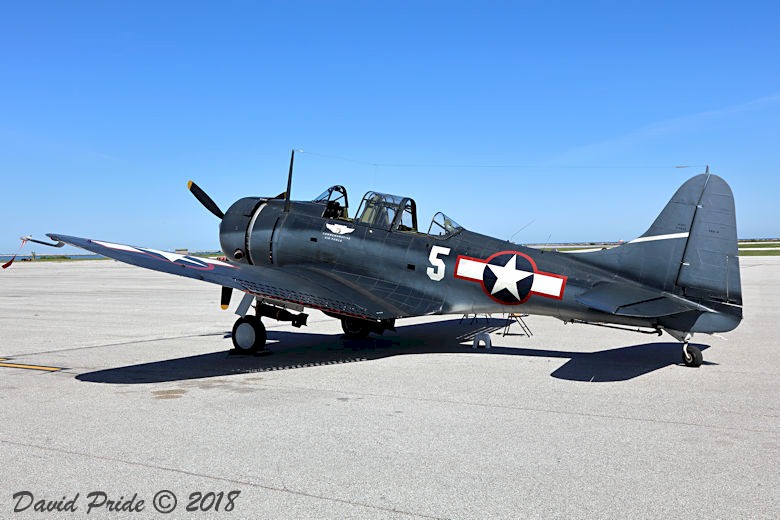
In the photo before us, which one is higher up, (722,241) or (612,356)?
(722,241)

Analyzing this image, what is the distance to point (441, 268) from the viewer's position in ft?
33.4

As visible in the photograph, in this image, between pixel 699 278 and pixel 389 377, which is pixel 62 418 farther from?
pixel 699 278

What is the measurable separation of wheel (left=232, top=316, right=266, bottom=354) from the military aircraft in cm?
2

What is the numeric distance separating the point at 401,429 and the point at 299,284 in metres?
4.97

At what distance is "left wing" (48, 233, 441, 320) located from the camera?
9211mm

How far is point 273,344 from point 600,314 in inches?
239

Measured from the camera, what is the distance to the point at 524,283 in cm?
935

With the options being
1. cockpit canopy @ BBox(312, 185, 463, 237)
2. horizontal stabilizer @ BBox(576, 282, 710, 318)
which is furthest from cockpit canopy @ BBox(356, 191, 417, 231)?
horizontal stabilizer @ BBox(576, 282, 710, 318)

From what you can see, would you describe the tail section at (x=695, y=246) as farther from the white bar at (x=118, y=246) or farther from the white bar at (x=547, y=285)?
the white bar at (x=118, y=246)

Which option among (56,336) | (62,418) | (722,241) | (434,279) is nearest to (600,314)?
(722,241)

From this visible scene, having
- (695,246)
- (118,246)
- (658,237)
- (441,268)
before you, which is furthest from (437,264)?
(118,246)

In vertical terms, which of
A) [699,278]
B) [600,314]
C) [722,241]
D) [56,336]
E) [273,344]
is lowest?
[56,336]

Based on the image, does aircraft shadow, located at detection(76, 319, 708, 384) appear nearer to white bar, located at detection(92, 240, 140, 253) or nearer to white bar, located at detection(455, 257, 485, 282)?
white bar, located at detection(455, 257, 485, 282)

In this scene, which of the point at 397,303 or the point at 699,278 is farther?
the point at 397,303
